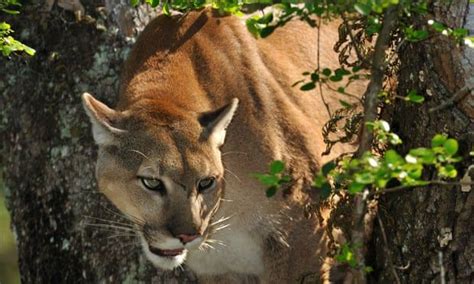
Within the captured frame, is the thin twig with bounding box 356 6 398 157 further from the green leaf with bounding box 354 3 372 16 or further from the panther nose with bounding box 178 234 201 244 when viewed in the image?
the panther nose with bounding box 178 234 201 244

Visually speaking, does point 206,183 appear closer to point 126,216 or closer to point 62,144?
point 126,216

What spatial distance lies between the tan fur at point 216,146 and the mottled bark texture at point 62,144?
0.40 meters

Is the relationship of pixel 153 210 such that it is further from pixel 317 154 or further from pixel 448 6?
pixel 448 6

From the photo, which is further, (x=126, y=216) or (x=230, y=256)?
(x=230, y=256)

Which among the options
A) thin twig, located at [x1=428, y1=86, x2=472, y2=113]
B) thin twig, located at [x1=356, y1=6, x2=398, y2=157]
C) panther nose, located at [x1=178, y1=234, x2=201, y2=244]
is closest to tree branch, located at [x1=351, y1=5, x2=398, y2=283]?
thin twig, located at [x1=356, y1=6, x2=398, y2=157]

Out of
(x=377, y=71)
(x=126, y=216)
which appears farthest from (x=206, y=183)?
(x=377, y=71)

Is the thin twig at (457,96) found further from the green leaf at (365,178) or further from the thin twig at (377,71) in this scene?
the green leaf at (365,178)

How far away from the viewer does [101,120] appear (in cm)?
482

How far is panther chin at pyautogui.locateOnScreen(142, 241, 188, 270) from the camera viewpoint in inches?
193

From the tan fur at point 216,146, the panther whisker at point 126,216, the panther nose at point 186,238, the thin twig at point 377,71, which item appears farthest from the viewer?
the panther whisker at point 126,216

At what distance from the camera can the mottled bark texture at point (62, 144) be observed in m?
5.46

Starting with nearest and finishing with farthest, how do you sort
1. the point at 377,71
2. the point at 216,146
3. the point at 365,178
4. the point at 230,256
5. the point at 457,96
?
the point at 365,178
the point at 377,71
the point at 457,96
the point at 216,146
the point at 230,256

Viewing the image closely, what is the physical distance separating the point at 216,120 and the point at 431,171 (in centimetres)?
120

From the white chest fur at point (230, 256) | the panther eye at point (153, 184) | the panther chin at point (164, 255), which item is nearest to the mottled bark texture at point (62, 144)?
the white chest fur at point (230, 256)
